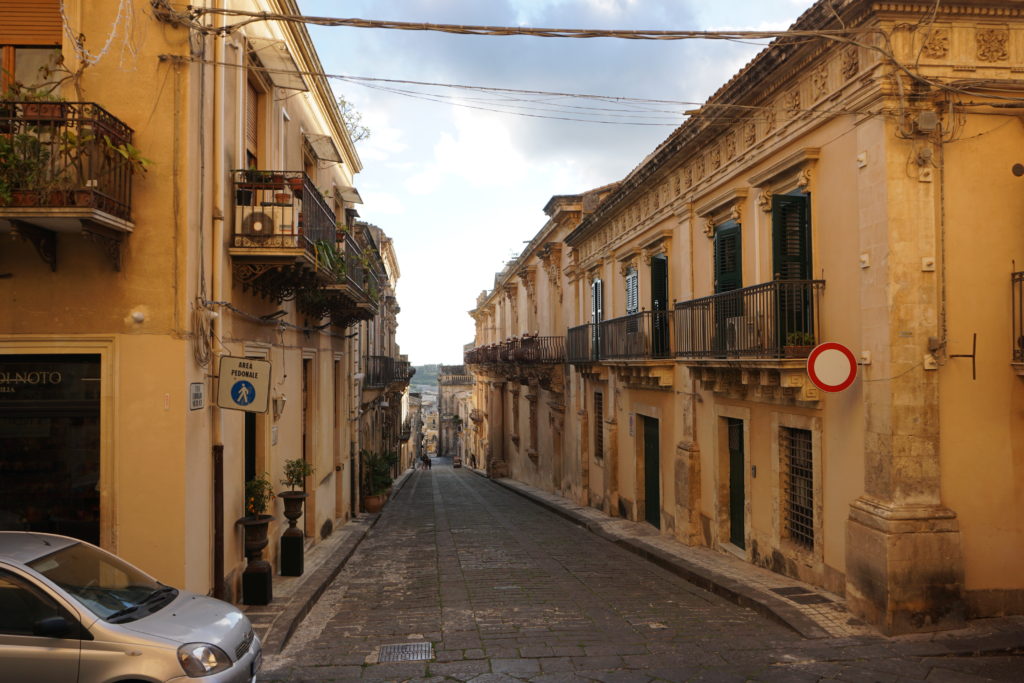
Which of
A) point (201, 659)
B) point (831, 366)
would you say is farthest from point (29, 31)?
point (831, 366)

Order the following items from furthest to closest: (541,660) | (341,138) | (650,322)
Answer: (341,138)
(650,322)
(541,660)

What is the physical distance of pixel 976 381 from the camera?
7664 mm

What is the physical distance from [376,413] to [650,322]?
54.0 feet

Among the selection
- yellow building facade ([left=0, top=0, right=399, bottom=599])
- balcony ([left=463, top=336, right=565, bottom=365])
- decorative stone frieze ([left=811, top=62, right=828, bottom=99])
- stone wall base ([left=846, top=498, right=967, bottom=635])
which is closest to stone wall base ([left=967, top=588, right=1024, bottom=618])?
stone wall base ([left=846, top=498, right=967, bottom=635])

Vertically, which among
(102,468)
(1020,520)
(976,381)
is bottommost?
(1020,520)

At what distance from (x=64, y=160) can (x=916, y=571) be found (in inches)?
349

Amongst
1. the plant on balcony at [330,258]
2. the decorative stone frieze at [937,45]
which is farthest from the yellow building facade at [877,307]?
the plant on balcony at [330,258]

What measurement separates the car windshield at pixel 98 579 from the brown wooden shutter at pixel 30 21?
520 cm

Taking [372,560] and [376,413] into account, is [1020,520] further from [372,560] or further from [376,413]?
[376,413]

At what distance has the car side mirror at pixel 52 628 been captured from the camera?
4.74 meters

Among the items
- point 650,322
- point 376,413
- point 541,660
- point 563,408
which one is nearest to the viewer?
point 541,660

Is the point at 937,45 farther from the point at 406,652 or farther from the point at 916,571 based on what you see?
the point at 406,652

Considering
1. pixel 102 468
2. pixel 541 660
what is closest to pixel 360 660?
pixel 541 660

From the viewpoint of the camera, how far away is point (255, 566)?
8.62 metres
